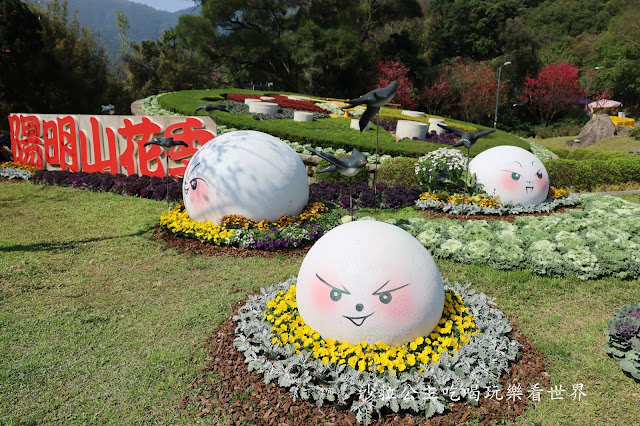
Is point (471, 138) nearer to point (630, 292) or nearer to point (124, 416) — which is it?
point (630, 292)

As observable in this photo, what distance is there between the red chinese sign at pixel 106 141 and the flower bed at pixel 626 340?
9253 millimetres

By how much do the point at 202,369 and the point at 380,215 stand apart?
249 inches

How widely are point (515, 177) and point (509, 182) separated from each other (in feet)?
0.57

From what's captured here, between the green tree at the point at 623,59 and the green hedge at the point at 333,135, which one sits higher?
the green tree at the point at 623,59

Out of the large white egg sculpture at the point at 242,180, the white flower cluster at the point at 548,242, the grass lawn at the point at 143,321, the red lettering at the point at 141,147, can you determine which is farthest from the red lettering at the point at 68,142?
the white flower cluster at the point at 548,242

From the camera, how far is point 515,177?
1003cm

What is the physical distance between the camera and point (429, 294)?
412 cm

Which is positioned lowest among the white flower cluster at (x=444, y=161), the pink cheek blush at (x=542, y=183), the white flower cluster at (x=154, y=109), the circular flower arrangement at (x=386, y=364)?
the circular flower arrangement at (x=386, y=364)

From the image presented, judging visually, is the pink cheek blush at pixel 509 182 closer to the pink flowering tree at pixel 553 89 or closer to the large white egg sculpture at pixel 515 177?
the large white egg sculpture at pixel 515 177

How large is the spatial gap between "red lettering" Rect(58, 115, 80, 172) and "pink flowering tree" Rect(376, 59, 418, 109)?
2506cm

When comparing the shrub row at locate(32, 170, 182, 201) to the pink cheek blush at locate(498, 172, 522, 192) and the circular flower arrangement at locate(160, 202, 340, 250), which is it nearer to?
the circular flower arrangement at locate(160, 202, 340, 250)

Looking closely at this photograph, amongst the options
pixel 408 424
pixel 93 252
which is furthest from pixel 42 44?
pixel 408 424

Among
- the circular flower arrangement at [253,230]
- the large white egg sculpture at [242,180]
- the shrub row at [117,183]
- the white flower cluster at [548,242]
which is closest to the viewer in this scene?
the white flower cluster at [548,242]

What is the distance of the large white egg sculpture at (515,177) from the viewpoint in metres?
10.0
